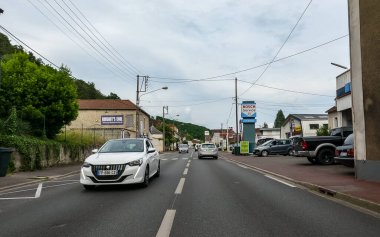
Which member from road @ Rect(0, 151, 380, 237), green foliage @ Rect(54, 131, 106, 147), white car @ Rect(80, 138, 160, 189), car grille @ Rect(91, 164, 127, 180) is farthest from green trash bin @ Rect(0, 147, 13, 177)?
green foliage @ Rect(54, 131, 106, 147)

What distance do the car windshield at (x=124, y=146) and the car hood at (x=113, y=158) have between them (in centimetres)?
61

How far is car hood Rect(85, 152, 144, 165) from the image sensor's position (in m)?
11.2

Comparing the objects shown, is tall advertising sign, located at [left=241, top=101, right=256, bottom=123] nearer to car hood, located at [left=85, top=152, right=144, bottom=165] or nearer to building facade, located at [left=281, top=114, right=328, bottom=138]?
building facade, located at [left=281, top=114, right=328, bottom=138]

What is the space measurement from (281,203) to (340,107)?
18317 mm

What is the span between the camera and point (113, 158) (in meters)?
11.4

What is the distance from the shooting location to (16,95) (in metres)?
25.8

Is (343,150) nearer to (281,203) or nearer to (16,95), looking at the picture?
(281,203)

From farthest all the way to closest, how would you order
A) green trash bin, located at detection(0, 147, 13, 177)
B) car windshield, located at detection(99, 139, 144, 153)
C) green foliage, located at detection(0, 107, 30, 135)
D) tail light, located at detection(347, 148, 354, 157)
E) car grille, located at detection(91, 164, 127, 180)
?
green foliage, located at detection(0, 107, 30, 135) → green trash bin, located at detection(0, 147, 13, 177) → tail light, located at detection(347, 148, 354, 157) → car windshield, located at detection(99, 139, 144, 153) → car grille, located at detection(91, 164, 127, 180)

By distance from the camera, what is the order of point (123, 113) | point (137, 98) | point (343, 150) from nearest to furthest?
1. point (343, 150)
2. point (137, 98)
3. point (123, 113)

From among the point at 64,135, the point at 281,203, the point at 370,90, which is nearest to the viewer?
the point at 281,203

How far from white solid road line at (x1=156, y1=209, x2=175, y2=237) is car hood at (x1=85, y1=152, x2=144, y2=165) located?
3620 mm

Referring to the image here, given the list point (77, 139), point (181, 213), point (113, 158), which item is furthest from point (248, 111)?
point (181, 213)

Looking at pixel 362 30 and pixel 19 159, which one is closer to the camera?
pixel 362 30

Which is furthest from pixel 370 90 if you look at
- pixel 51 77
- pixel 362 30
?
pixel 51 77
